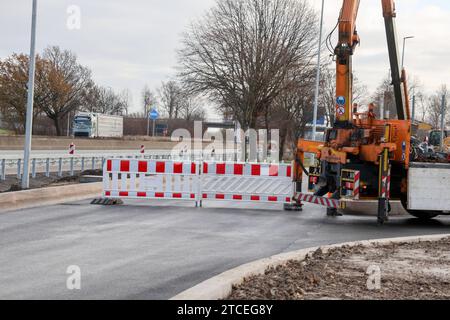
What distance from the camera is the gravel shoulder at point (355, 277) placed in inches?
275

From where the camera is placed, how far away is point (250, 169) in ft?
59.9

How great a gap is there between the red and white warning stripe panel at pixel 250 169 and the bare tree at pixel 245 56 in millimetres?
21241

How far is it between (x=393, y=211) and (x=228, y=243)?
7663mm

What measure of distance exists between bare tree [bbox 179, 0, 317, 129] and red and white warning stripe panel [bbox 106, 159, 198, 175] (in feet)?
70.2

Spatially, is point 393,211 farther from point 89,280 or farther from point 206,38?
point 206,38

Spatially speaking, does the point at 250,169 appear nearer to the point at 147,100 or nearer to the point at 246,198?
the point at 246,198

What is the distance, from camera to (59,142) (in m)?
53.7

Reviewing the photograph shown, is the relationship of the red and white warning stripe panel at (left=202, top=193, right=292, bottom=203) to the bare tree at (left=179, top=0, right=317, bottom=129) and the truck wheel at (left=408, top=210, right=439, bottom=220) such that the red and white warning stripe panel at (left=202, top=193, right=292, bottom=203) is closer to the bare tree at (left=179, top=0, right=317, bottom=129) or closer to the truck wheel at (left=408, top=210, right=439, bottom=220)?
the truck wheel at (left=408, top=210, right=439, bottom=220)

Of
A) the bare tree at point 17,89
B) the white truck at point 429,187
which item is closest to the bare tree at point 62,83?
the bare tree at point 17,89

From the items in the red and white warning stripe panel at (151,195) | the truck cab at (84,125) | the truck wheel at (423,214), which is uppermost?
the truck cab at (84,125)

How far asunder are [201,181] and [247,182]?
125cm

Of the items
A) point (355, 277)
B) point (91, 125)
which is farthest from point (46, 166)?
point (91, 125)

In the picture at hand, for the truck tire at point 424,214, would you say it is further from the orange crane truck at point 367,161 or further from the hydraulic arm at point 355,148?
the hydraulic arm at point 355,148

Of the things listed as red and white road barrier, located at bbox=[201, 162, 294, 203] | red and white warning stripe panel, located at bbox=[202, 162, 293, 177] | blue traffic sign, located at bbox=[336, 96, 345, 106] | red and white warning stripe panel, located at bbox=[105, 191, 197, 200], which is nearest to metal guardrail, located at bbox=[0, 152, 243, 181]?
red and white warning stripe panel, located at bbox=[105, 191, 197, 200]
